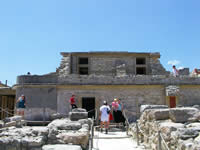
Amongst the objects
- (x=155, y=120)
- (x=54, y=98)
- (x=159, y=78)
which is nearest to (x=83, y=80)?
(x=54, y=98)

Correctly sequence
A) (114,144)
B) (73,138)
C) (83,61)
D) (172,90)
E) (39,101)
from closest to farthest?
1. (73,138)
2. (114,144)
3. (39,101)
4. (172,90)
5. (83,61)

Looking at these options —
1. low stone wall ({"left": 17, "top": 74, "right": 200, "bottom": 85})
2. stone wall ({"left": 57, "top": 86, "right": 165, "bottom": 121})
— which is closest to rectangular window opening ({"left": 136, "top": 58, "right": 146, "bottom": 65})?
low stone wall ({"left": 17, "top": 74, "right": 200, "bottom": 85})

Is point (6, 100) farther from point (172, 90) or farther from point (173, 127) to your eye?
point (173, 127)

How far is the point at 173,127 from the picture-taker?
21.0ft

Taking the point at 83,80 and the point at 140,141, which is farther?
the point at 83,80

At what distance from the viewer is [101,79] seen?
53.2ft

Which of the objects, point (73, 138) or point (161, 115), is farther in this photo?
point (161, 115)

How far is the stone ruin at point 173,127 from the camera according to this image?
5578 millimetres

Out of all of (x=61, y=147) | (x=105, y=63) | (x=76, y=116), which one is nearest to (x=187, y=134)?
(x=61, y=147)

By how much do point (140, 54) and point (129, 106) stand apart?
29.1ft

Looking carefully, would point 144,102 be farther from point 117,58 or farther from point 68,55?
point 68,55

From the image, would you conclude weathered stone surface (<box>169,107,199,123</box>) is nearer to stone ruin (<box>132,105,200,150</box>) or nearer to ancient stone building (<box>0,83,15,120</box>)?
stone ruin (<box>132,105,200,150</box>)

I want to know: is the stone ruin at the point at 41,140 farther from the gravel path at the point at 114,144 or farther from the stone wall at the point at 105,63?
the stone wall at the point at 105,63

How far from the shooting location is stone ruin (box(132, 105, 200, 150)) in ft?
18.3
